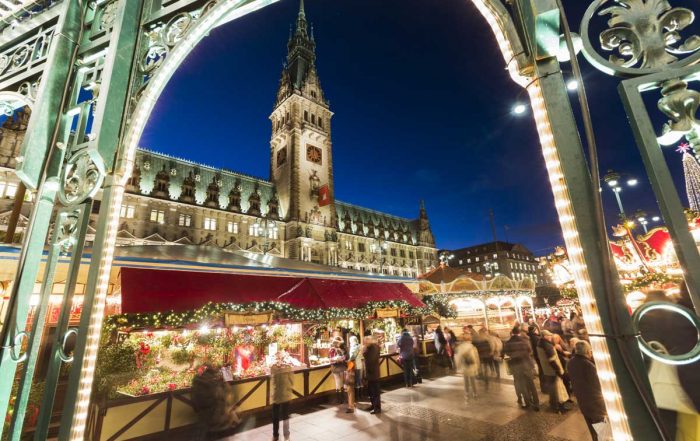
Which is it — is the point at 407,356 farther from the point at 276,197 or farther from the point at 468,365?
the point at 276,197

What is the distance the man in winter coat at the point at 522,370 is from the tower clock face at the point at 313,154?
41.7m

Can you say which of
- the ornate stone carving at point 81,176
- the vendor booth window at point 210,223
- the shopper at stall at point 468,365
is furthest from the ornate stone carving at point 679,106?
the vendor booth window at point 210,223

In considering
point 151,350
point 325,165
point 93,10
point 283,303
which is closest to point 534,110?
point 93,10

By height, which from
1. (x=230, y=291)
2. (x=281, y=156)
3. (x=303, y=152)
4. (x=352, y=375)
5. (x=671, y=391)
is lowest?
(x=352, y=375)

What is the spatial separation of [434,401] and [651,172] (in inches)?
350

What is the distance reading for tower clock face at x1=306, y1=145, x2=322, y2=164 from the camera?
4654 centimetres

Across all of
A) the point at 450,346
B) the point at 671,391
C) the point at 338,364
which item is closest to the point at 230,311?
the point at 338,364

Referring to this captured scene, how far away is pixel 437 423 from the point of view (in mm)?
6727

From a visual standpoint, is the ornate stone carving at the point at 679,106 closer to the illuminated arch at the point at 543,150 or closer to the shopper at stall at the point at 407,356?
the illuminated arch at the point at 543,150

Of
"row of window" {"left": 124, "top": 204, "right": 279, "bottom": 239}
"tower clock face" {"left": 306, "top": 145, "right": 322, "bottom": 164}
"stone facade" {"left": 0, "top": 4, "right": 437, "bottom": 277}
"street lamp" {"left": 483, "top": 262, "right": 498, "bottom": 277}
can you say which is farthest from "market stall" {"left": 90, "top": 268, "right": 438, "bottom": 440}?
"street lamp" {"left": 483, "top": 262, "right": 498, "bottom": 277}

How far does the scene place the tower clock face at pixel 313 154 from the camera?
46541mm

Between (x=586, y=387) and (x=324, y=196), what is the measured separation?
41219mm

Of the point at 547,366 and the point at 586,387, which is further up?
the point at 586,387

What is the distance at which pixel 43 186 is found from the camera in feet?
9.30
